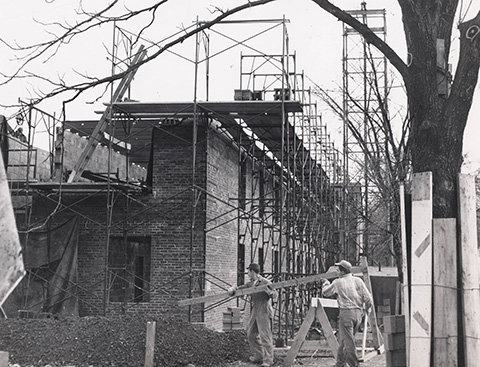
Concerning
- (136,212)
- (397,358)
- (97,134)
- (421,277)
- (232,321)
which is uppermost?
(97,134)

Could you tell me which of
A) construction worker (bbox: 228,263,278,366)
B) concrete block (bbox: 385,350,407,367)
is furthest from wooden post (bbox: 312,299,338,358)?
concrete block (bbox: 385,350,407,367)

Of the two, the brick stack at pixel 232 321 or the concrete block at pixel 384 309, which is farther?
the concrete block at pixel 384 309

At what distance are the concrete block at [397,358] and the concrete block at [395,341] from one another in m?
0.04

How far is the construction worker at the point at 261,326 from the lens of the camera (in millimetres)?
12836

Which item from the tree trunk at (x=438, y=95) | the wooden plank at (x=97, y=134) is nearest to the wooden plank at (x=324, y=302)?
the tree trunk at (x=438, y=95)

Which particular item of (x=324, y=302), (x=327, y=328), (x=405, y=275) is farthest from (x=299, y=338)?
(x=405, y=275)

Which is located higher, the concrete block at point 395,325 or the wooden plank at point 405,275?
the wooden plank at point 405,275

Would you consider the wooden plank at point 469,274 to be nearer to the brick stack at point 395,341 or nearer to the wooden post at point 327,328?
the brick stack at point 395,341

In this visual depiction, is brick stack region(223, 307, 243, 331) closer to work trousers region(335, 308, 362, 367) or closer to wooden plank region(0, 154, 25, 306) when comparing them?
work trousers region(335, 308, 362, 367)

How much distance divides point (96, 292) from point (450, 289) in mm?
13275

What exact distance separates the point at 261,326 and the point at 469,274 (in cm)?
741

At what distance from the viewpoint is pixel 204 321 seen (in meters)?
17.5

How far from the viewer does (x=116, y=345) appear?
41.9 feet

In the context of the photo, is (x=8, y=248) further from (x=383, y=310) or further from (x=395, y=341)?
(x=383, y=310)
